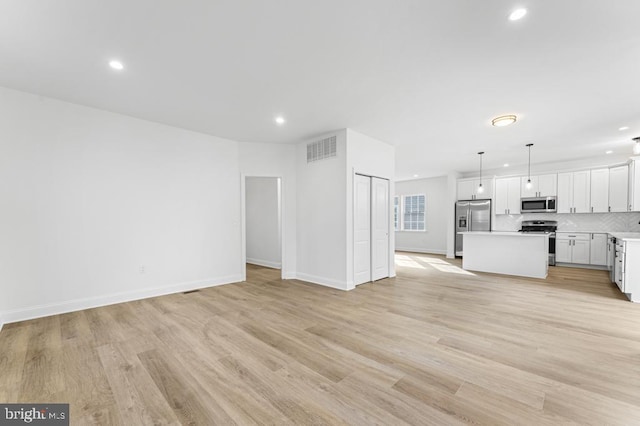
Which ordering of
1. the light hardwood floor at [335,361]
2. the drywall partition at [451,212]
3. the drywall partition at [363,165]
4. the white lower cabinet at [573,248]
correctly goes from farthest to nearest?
the drywall partition at [451,212], the white lower cabinet at [573,248], the drywall partition at [363,165], the light hardwood floor at [335,361]

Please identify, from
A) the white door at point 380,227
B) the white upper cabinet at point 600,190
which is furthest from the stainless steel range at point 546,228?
the white door at point 380,227

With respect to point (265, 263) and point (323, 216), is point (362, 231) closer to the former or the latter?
point (323, 216)

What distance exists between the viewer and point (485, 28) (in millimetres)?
2230

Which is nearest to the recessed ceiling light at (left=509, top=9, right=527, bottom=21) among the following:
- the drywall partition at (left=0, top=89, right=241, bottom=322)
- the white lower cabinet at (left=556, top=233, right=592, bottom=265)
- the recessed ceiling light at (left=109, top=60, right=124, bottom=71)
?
the recessed ceiling light at (left=109, top=60, right=124, bottom=71)

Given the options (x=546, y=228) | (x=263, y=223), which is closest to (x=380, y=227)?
(x=263, y=223)

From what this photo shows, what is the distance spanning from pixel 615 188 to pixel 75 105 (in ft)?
36.3

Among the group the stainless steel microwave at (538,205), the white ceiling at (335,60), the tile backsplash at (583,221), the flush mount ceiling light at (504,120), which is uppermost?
the white ceiling at (335,60)

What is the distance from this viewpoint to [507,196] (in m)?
7.87

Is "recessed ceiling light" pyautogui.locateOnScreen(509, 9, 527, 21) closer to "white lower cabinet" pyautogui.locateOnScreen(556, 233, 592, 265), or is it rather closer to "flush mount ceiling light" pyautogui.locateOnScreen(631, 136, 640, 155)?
"flush mount ceiling light" pyautogui.locateOnScreen(631, 136, 640, 155)

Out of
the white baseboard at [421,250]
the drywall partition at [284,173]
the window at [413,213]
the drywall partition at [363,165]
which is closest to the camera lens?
the drywall partition at [363,165]

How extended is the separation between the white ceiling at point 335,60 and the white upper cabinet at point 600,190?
8.30 feet

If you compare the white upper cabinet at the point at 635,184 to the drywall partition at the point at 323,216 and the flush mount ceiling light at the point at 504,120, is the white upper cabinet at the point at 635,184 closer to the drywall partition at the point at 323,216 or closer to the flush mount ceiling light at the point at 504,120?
the flush mount ceiling light at the point at 504,120

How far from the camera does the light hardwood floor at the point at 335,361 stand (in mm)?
1767

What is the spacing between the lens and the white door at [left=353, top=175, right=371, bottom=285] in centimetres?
495
